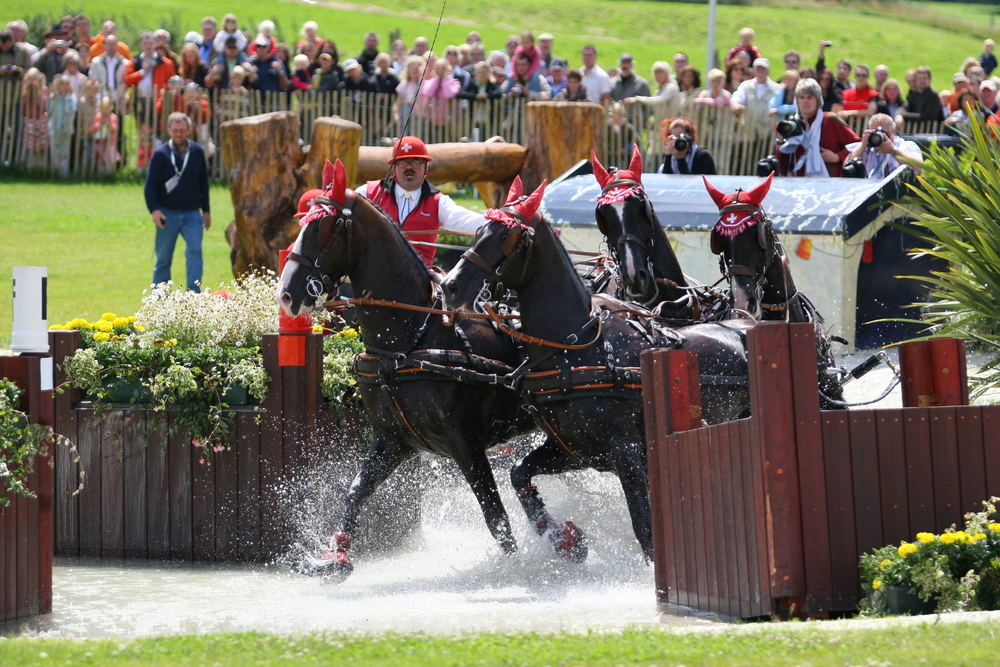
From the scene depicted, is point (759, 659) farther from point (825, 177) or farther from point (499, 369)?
point (825, 177)

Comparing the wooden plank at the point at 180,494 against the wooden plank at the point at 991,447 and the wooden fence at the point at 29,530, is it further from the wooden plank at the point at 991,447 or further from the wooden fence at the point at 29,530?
the wooden plank at the point at 991,447

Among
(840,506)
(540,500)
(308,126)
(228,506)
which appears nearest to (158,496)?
(228,506)

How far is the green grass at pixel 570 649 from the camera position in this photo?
595cm

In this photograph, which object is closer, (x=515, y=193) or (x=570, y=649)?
(x=570, y=649)

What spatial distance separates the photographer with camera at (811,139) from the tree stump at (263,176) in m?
4.80

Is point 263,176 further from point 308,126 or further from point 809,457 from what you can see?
point 809,457

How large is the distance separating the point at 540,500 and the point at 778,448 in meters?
2.47

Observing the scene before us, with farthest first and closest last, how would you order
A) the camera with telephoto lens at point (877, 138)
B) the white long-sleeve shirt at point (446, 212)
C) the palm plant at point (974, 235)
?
the camera with telephoto lens at point (877, 138)
the white long-sleeve shirt at point (446, 212)
the palm plant at point (974, 235)

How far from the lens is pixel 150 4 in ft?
152

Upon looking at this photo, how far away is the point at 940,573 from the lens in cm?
666

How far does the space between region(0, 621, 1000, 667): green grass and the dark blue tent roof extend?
778cm

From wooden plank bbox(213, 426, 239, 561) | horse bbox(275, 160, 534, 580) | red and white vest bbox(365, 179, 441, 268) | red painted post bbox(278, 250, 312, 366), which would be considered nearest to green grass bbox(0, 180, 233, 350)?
wooden plank bbox(213, 426, 239, 561)

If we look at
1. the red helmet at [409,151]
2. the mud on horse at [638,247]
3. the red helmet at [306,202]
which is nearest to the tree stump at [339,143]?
the red helmet at [409,151]

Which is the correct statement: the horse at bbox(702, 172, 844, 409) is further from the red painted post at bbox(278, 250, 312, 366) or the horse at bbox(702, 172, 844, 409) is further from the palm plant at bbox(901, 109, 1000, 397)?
the red painted post at bbox(278, 250, 312, 366)
